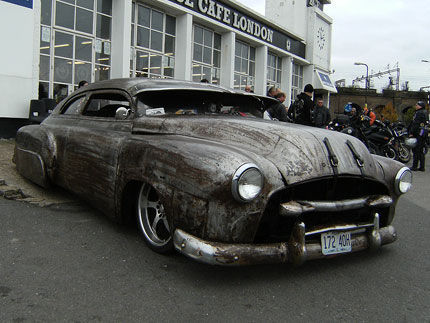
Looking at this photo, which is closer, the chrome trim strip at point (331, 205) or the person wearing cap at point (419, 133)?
the chrome trim strip at point (331, 205)

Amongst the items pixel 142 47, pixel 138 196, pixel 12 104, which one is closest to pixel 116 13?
pixel 142 47

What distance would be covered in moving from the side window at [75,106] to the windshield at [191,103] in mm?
1170

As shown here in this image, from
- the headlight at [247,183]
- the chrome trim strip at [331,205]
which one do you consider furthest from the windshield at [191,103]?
the chrome trim strip at [331,205]

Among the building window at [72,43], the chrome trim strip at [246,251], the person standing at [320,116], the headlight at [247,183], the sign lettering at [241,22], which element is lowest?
the chrome trim strip at [246,251]

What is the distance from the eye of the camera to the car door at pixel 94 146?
3.34 meters

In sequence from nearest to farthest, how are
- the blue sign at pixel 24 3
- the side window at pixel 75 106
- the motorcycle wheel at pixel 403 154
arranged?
1. the side window at pixel 75 106
2. the blue sign at pixel 24 3
3. the motorcycle wheel at pixel 403 154

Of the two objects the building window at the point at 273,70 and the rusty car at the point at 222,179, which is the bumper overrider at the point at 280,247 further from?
the building window at the point at 273,70

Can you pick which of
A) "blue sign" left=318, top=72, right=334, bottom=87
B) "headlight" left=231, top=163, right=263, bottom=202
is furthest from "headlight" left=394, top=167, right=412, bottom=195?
"blue sign" left=318, top=72, right=334, bottom=87

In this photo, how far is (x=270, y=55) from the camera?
72.0ft

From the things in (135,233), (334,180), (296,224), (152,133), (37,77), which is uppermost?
(37,77)

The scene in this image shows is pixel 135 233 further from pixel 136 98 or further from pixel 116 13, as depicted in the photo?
pixel 116 13

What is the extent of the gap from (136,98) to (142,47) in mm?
11073

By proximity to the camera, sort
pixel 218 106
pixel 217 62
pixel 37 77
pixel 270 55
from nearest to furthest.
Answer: pixel 218 106, pixel 37 77, pixel 217 62, pixel 270 55

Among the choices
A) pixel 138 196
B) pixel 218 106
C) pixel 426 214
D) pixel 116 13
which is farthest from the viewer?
pixel 116 13
